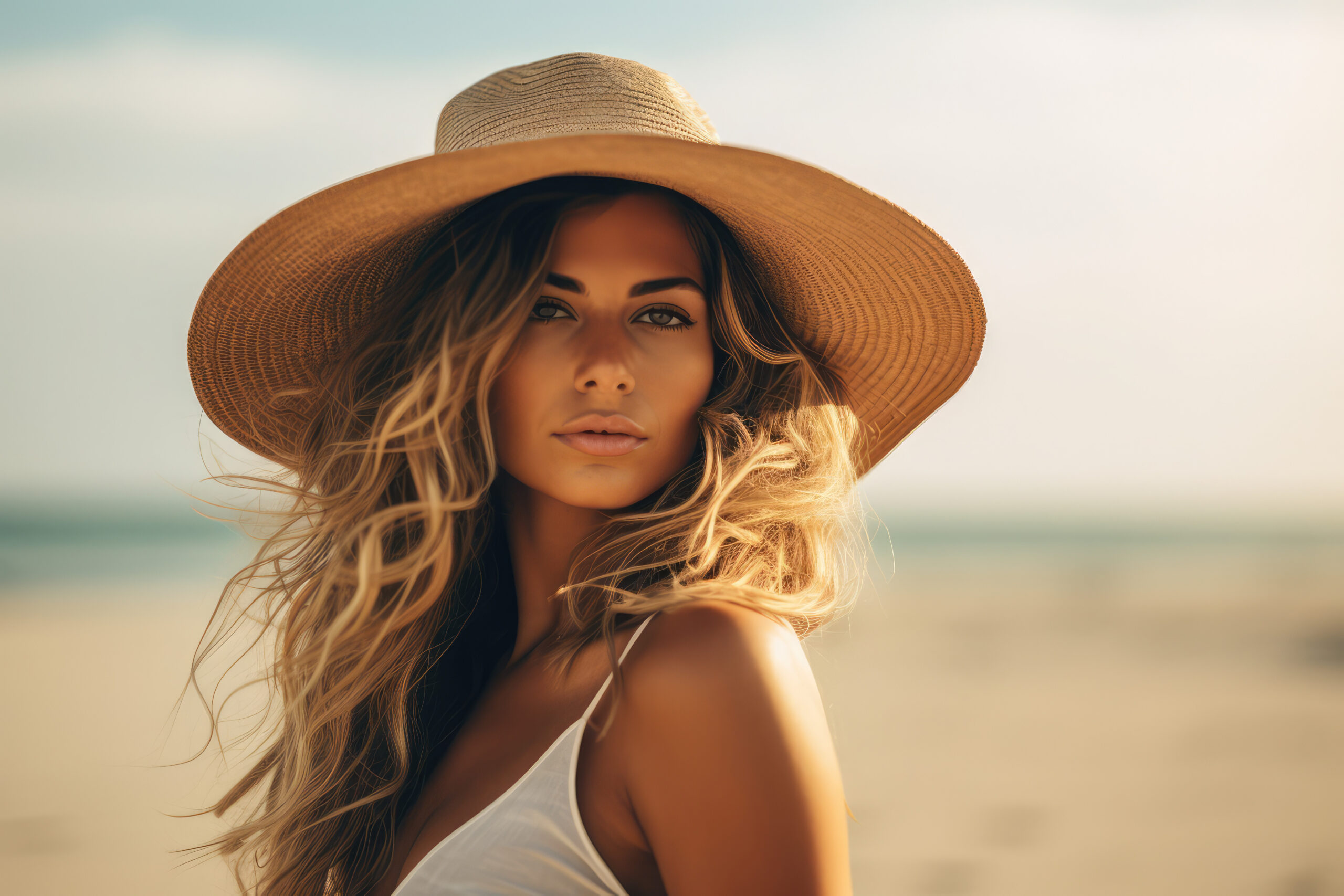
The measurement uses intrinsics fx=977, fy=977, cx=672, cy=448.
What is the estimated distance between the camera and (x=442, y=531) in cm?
169

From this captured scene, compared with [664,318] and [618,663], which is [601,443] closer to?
[664,318]

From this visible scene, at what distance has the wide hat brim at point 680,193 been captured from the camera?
57.3 inches

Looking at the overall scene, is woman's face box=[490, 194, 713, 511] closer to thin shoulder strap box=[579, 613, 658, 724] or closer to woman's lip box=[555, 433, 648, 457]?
woman's lip box=[555, 433, 648, 457]

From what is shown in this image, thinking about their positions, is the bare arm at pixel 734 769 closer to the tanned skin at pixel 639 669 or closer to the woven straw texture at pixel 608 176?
the tanned skin at pixel 639 669

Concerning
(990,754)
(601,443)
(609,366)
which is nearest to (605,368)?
(609,366)

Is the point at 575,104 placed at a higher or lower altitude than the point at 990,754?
higher

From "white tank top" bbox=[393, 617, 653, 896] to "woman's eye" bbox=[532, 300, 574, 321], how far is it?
57 centimetres

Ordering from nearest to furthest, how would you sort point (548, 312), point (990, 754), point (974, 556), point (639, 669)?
point (639, 669)
point (548, 312)
point (990, 754)
point (974, 556)

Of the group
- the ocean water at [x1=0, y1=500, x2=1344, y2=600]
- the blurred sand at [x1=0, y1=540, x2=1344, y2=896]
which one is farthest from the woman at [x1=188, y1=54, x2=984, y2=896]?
the ocean water at [x1=0, y1=500, x2=1344, y2=600]

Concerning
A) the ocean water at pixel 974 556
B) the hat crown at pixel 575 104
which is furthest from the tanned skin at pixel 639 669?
the ocean water at pixel 974 556

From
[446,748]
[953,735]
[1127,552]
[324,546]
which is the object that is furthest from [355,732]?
[1127,552]

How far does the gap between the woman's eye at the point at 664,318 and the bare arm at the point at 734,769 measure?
0.59 m

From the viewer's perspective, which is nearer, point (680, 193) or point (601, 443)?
point (601, 443)

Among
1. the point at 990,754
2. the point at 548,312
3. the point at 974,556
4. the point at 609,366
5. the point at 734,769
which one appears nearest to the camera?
the point at 734,769
